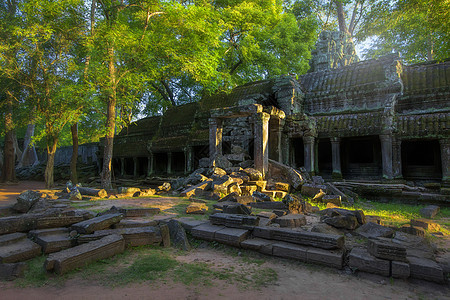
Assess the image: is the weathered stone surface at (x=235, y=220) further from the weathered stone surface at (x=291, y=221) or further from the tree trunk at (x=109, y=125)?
Result: the tree trunk at (x=109, y=125)

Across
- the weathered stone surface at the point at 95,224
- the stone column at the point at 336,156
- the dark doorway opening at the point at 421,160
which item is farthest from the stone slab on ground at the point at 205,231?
the dark doorway opening at the point at 421,160

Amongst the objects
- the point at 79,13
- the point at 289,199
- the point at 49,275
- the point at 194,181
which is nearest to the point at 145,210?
the point at 49,275

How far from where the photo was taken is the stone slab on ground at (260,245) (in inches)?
150

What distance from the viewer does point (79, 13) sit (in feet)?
38.7

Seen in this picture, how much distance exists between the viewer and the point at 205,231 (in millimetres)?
4410

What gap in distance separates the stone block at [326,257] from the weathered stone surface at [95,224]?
327 cm

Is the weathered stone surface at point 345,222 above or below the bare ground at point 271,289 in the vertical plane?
above

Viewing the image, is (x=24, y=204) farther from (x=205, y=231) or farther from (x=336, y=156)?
(x=336, y=156)

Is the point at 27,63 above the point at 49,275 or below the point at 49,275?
above

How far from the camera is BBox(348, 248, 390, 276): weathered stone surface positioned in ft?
10.2

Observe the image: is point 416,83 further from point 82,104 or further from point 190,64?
point 82,104

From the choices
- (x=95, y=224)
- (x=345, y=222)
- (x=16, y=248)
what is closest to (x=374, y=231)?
(x=345, y=222)

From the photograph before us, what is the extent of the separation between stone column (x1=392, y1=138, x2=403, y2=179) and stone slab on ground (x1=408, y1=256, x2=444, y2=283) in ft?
30.0

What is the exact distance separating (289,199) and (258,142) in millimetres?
3548
